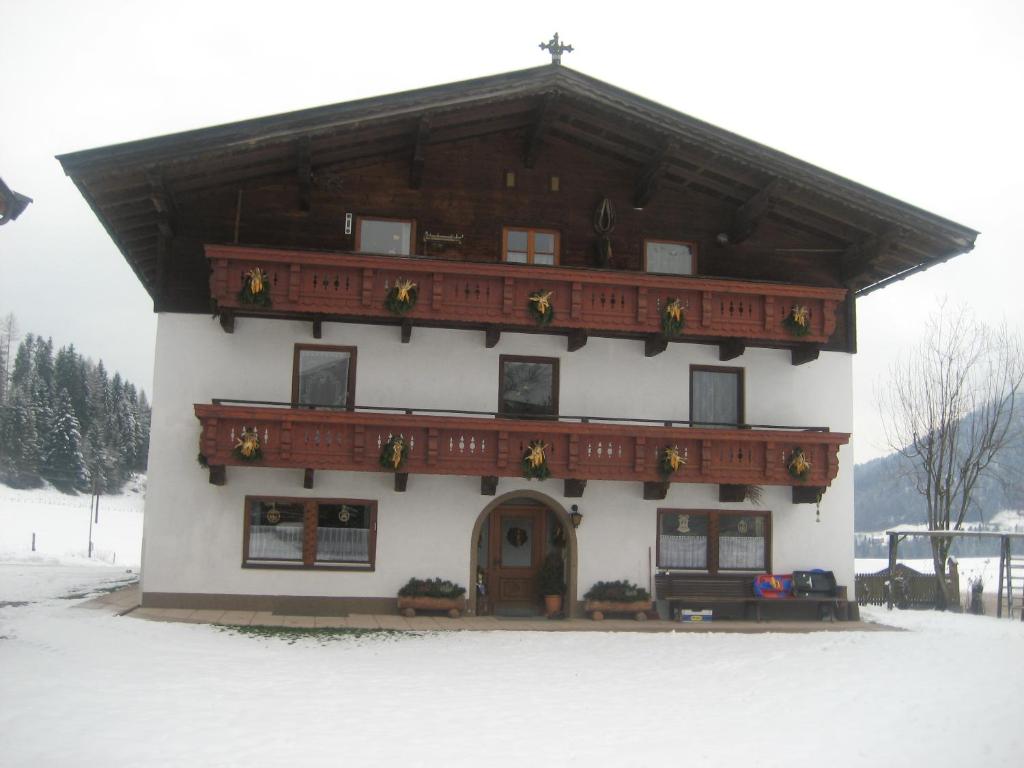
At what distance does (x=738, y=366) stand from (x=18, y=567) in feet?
68.1

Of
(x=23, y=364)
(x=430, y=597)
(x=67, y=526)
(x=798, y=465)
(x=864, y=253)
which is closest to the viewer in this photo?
(x=430, y=597)

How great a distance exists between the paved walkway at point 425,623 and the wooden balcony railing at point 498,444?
2.74 m

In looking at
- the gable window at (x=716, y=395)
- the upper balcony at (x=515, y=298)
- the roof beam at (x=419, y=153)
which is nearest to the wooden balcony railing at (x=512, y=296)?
the upper balcony at (x=515, y=298)

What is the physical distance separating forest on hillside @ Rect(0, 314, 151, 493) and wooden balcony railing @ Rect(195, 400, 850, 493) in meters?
68.2

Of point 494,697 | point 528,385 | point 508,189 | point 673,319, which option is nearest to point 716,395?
point 673,319

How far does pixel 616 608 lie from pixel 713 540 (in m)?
2.58

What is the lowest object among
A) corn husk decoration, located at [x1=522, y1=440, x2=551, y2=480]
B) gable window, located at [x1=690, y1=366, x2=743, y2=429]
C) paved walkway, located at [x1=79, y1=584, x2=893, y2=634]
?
paved walkway, located at [x1=79, y1=584, x2=893, y2=634]

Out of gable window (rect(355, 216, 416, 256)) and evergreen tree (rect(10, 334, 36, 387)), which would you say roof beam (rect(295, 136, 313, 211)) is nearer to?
gable window (rect(355, 216, 416, 256))

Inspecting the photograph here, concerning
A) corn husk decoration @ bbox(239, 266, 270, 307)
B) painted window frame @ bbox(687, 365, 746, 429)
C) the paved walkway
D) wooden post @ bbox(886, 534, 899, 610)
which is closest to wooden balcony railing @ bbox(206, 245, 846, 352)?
corn husk decoration @ bbox(239, 266, 270, 307)

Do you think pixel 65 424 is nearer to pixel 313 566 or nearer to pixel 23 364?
pixel 23 364

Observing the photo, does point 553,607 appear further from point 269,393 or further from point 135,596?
point 135,596

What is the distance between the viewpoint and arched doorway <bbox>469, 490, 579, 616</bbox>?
806 inches

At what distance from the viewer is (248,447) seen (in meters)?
18.2

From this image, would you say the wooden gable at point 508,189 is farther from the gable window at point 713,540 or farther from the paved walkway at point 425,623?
the paved walkway at point 425,623
